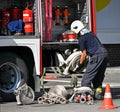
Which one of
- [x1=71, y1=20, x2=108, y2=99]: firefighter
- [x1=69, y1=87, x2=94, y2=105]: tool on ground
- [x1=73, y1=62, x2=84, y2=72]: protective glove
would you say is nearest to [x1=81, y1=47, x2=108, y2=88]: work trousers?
[x1=71, y1=20, x2=108, y2=99]: firefighter

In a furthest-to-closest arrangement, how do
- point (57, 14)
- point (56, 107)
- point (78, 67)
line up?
point (57, 14) < point (78, 67) < point (56, 107)

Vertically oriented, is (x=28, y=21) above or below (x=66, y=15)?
below

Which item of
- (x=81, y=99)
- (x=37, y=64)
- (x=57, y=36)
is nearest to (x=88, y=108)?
(x=81, y=99)

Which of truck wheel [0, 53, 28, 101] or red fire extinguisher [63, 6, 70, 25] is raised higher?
red fire extinguisher [63, 6, 70, 25]

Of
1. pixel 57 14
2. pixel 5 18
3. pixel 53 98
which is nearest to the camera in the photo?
pixel 53 98

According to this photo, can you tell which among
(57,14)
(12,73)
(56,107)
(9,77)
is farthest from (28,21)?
(56,107)

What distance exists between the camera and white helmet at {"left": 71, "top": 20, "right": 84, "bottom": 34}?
11508 mm

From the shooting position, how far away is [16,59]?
11336 mm

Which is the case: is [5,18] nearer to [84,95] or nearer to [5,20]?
[5,20]

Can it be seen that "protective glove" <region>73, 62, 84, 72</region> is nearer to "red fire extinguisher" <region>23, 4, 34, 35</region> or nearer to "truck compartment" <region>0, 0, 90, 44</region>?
"truck compartment" <region>0, 0, 90, 44</region>

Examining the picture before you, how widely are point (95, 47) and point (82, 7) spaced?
1253 millimetres

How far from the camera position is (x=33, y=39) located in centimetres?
1123

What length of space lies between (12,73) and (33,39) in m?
0.88

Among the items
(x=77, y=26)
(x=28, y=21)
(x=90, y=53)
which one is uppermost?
(x=28, y=21)
